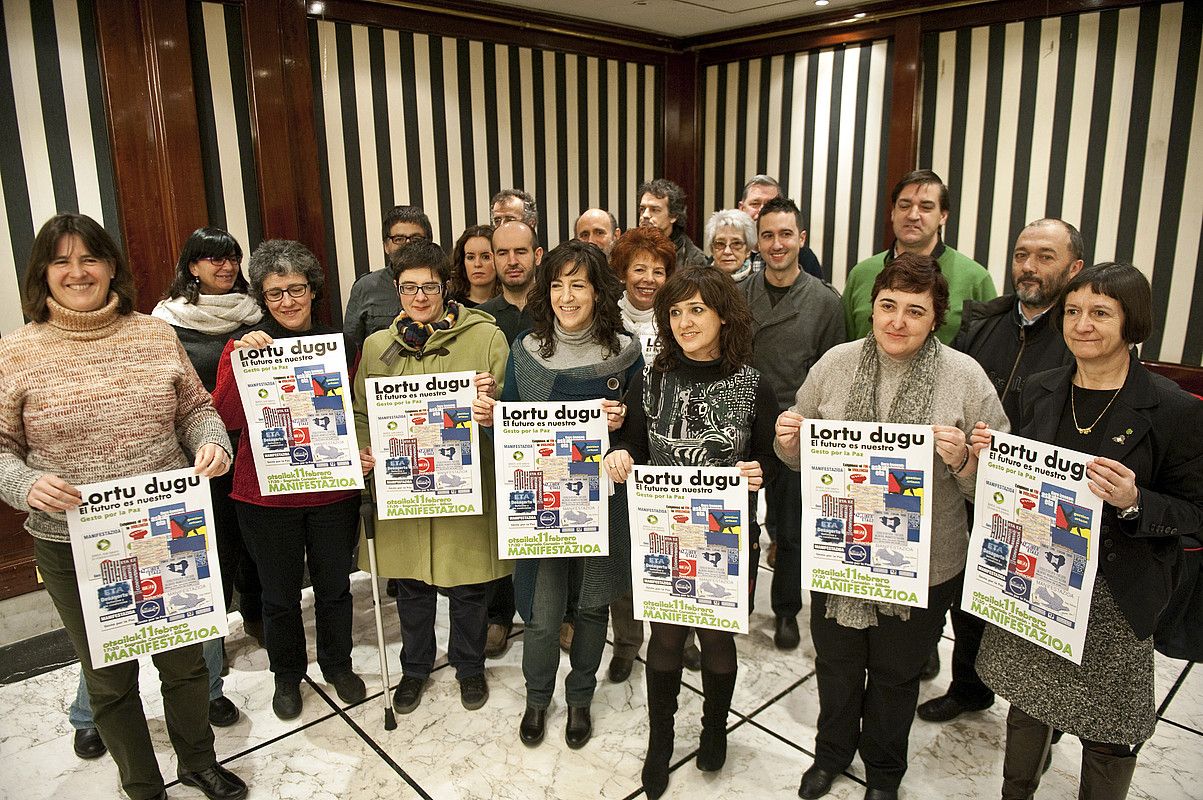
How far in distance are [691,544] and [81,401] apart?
1.69 metres

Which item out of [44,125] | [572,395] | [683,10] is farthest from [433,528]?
[683,10]

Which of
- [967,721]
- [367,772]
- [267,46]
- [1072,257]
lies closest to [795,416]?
[1072,257]

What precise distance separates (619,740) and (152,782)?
1.45m

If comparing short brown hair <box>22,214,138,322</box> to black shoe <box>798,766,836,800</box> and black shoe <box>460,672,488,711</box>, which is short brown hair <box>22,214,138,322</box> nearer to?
black shoe <box>460,672,488,711</box>

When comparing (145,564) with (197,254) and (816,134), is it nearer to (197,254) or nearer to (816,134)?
(197,254)

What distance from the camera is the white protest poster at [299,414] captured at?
96.3 inches

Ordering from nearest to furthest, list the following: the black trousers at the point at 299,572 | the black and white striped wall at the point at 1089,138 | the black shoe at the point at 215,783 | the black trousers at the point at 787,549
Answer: the black shoe at the point at 215,783, the black trousers at the point at 299,572, the black trousers at the point at 787,549, the black and white striped wall at the point at 1089,138

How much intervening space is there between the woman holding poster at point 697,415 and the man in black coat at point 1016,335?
882mm

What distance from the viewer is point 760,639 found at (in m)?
3.29

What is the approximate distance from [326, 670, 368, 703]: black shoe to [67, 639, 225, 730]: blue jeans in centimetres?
39

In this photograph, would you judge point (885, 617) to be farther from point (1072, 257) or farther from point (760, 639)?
point (1072, 257)

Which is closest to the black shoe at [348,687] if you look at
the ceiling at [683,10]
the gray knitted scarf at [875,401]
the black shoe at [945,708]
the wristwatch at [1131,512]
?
the gray knitted scarf at [875,401]

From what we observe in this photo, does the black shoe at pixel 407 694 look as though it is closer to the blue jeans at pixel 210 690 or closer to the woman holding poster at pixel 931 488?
the blue jeans at pixel 210 690

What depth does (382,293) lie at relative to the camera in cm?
338
